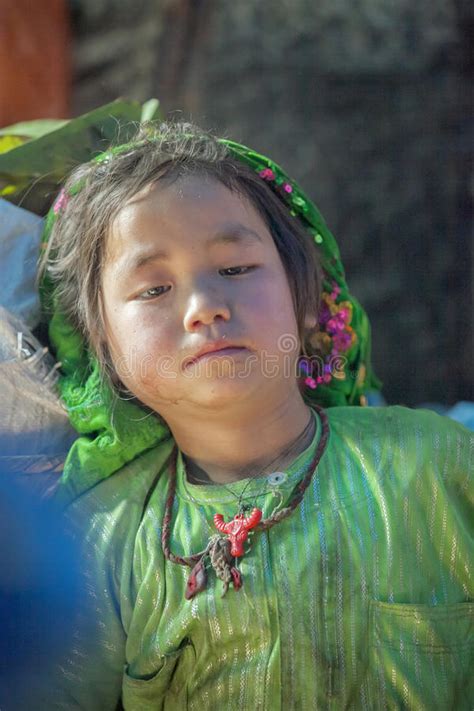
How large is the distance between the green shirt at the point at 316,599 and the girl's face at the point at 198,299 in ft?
0.67

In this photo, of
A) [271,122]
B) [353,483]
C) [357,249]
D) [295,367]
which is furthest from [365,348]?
[271,122]

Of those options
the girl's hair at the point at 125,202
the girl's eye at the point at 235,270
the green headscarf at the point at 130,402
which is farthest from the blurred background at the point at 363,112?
the girl's eye at the point at 235,270

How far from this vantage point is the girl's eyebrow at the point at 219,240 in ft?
5.09

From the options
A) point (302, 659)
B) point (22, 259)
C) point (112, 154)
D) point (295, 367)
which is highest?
point (112, 154)

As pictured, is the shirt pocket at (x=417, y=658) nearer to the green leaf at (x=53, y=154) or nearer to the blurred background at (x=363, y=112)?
the green leaf at (x=53, y=154)

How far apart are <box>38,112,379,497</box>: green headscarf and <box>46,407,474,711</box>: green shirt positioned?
15 centimetres

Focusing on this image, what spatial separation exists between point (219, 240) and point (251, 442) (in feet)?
1.21

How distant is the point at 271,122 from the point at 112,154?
5.21 ft

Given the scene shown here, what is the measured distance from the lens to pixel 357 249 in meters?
3.17

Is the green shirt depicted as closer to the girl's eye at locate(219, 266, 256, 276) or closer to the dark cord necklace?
the dark cord necklace

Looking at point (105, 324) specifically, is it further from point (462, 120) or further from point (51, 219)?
point (462, 120)

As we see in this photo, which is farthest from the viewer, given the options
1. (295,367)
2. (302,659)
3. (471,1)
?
(471,1)

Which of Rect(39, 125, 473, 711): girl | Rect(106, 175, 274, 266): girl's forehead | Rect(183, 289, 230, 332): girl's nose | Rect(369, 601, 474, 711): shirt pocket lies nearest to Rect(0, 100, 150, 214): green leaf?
Rect(39, 125, 473, 711): girl

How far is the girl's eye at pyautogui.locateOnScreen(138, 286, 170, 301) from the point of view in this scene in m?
1.56
